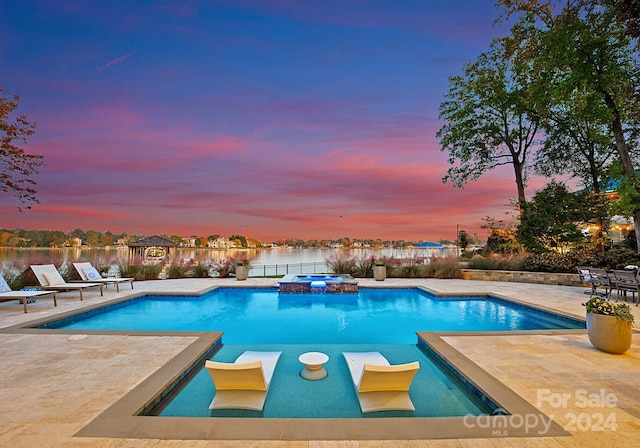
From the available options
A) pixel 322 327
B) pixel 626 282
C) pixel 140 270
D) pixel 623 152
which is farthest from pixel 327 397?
pixel 623 152

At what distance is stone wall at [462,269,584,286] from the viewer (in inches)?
437

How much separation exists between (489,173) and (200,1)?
1595 centimetres

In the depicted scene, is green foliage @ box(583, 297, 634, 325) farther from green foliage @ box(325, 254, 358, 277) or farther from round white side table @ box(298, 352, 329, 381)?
green foliage @ box(325, 254, 358, 277)

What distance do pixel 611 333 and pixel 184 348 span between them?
5799mm

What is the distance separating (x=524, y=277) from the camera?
39.2ft

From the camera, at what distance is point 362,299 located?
9.55 metres

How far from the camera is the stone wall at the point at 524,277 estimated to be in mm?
11102

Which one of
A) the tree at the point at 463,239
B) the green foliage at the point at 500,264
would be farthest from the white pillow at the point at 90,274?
the tree at the point at 463,239

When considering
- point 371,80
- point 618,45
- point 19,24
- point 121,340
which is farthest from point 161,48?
point 618,45

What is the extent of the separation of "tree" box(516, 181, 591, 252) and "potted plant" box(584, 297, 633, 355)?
1135 cm

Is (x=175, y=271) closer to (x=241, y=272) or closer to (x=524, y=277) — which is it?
(x=241, y=272)

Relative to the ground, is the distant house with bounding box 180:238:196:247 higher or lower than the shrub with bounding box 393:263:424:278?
higher

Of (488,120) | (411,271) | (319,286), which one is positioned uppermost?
(488,120)

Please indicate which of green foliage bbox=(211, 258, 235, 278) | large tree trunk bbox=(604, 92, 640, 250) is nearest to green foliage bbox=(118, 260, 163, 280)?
green foliage bbox=(211, 258, 235, 278)
